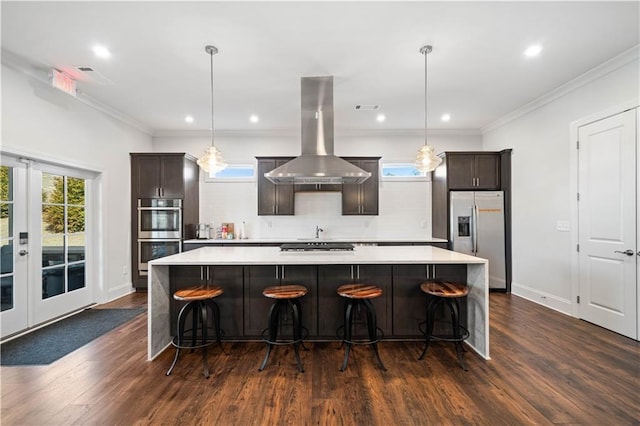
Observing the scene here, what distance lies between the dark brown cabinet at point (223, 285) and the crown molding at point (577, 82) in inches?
179

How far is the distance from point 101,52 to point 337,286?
338 cm

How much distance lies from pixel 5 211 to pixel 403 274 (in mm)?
4314

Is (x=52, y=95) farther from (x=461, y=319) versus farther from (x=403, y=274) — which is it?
(x=461, y=319)

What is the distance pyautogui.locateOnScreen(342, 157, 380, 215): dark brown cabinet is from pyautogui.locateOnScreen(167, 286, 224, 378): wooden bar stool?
314cm

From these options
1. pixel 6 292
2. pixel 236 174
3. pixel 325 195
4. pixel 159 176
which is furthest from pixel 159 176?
pixel 325 195

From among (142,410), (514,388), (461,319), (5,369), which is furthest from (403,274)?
(5,369)

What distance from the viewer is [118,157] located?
4.77 metres

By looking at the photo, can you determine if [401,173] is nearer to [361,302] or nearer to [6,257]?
[361,302]

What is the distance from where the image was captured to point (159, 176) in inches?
198

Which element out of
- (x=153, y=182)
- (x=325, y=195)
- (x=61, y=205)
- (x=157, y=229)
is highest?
(x=153, y=182)

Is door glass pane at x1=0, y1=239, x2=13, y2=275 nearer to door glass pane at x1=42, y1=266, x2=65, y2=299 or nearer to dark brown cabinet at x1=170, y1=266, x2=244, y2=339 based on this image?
door glass pane at x1=42, y1=266, x2=65, y2=299

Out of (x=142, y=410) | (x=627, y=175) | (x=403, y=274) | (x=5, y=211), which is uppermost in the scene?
(x=627, y=175)

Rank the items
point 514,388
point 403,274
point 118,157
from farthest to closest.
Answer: point 118,157
point 403,274
point 514,388

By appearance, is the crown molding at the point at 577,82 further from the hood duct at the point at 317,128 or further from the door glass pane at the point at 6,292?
the door glass pane at the point at 6,292
